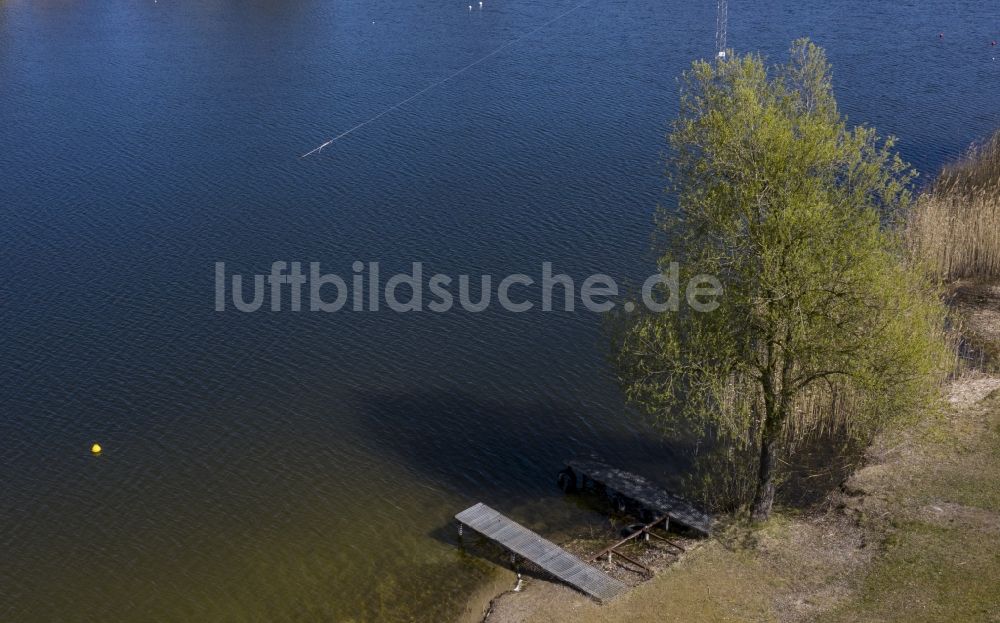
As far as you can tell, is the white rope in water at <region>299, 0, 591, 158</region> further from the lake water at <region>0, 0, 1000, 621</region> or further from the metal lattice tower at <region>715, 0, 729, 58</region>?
the metal lattice tower at <region>715, 0, 729, 58</region>

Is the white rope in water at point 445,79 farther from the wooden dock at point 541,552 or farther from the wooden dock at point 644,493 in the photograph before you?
the wooden dock at point 541,552

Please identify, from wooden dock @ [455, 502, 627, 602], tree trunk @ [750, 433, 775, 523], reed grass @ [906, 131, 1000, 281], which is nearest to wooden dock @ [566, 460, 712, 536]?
tree trunk @ [750, 433, 775, 523]

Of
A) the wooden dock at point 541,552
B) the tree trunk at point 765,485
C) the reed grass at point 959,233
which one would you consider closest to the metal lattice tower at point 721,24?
the reed grass at point 959,233

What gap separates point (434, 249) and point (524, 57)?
96.4ft

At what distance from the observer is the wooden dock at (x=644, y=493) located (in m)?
29.4

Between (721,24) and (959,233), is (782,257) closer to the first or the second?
(959,233)

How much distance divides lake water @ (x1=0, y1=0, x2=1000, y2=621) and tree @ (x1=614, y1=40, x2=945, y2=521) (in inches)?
260

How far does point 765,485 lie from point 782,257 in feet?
21.7

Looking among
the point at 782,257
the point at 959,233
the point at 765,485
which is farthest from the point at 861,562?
the point at 959,233

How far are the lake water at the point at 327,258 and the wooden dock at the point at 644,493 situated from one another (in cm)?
119

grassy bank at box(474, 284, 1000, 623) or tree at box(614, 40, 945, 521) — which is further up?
tree at box(614, 40, 945, 521)

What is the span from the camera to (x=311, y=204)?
5156 centimetres

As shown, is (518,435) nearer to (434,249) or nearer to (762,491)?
(762,491)

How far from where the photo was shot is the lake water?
30.8 meters
